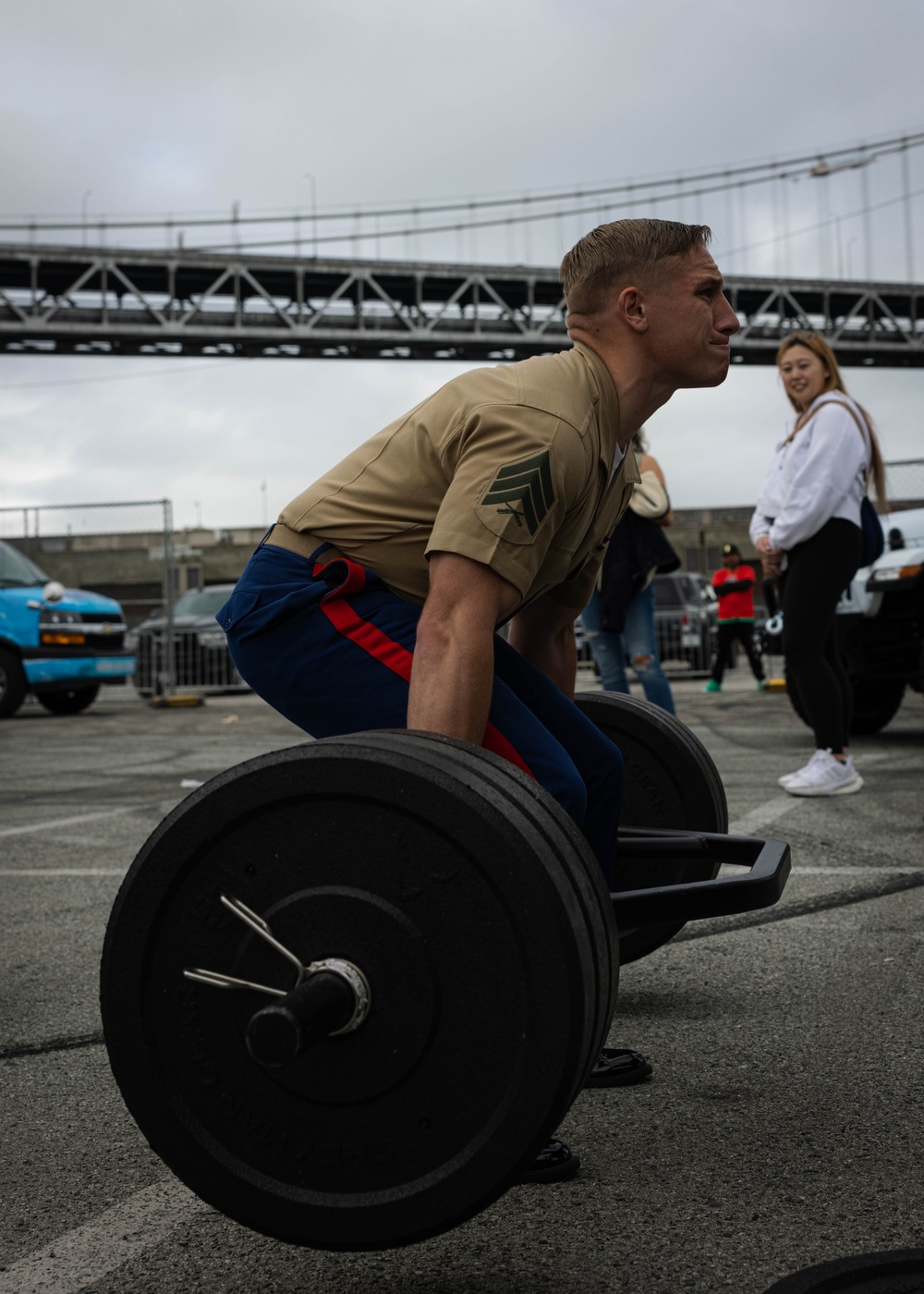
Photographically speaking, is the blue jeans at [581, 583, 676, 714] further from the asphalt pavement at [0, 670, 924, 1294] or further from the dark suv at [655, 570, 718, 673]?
the dark suv at [655, 570, 718, 673]

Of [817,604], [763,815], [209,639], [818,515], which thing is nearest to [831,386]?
[818,515]

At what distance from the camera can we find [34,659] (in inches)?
505

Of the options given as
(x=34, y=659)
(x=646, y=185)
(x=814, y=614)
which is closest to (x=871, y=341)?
(x=646, y=185)

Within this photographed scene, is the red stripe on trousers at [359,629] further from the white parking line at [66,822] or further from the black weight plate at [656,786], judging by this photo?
the white parking line at [66,822]

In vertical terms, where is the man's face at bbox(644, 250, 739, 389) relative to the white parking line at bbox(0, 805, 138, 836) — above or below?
above

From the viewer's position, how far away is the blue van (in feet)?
41.8

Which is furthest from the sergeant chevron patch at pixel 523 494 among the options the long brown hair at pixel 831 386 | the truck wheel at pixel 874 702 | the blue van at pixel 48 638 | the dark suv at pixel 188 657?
the dark suv at pixel 188 657

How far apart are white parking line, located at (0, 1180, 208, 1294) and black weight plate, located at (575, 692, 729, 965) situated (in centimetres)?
107

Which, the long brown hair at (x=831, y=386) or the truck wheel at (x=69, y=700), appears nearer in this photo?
the long brown hair at (x=831, y=386)

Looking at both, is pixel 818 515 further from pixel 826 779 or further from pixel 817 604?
pixel 826 779

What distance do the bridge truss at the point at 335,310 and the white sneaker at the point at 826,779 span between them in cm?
6277

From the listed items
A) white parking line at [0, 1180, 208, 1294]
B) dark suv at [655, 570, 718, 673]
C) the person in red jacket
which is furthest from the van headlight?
white parking line at [0, 1180, 208, 1294]

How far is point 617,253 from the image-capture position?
2.08 meters

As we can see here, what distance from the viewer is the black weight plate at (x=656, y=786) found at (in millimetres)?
2588
